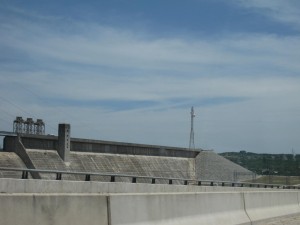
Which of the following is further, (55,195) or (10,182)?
(10,182)

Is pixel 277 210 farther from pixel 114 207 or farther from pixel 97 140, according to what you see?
pixel 97 140

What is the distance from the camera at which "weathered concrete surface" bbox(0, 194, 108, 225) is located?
6738mm

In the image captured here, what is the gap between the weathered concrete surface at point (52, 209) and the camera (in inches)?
265

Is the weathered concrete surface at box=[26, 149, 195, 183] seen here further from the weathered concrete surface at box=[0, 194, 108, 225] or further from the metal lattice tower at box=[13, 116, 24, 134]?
the weathered concrete surface at box=[0, 194, 108, 225]

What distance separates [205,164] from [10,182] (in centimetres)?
8037

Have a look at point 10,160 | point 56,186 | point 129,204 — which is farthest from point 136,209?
point 10,160

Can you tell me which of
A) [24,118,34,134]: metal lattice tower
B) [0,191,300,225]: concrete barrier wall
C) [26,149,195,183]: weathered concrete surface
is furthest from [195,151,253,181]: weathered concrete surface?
[0,191,300,225]: concrete barrier wall

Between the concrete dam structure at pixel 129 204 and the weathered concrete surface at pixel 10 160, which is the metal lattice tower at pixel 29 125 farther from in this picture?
the concrete dam structure at pixel 129 204

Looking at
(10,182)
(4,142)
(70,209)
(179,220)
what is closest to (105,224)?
(70,209)

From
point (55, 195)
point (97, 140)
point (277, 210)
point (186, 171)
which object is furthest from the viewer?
point (186, 171)

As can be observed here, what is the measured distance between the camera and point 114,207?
28.9 feet

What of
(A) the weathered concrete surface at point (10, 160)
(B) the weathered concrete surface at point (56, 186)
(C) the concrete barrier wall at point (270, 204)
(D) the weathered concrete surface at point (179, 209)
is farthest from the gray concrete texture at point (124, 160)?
(D) the weathered concrete surface at point (179, 209)

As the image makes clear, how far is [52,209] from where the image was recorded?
738cm

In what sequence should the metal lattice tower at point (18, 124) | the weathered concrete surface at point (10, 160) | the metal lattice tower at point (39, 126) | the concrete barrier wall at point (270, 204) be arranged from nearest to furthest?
A: 1. the concrete barrier wall at point (270, 204)
2. the weathered concrete surface at point (10, 160)
3. the metal lattice tower at point (18, 124)
4. the metal lattice tower at point (39, 126)
